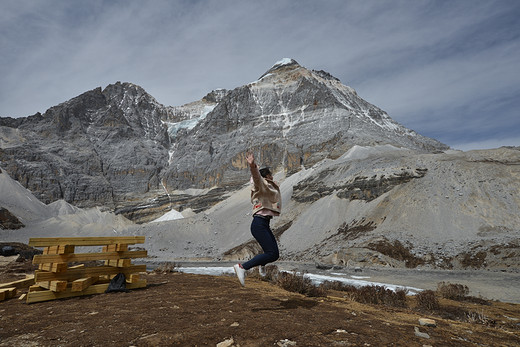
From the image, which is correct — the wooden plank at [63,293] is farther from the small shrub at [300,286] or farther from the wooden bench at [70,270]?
the small shrub at [300,286]

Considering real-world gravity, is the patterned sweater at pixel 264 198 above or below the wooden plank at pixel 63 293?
above

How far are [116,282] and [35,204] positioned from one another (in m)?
86.9

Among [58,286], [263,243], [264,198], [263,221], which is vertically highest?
[264,198]

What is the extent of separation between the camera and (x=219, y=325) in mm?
3902

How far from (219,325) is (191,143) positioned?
11144 cm

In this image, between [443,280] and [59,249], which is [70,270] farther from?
[443,280]

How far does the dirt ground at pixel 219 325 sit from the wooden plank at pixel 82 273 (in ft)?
1.68

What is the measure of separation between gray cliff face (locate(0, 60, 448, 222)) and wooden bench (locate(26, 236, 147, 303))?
6810cm

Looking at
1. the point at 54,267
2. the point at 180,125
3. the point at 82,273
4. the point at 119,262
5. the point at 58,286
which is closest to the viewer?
the point at 58,286

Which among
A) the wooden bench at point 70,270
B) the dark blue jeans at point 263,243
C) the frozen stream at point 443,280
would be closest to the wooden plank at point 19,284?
the wooden bench at point 70,270

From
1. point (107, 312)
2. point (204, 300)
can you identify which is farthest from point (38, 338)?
point (204, 300)

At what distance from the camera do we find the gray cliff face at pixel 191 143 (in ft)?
286

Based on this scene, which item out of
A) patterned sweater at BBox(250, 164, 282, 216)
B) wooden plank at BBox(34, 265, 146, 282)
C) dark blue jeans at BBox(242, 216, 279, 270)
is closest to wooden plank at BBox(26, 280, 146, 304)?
wooden plank at BBox(34, 265, 146, 282)

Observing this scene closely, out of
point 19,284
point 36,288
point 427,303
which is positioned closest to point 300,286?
point 427,303
